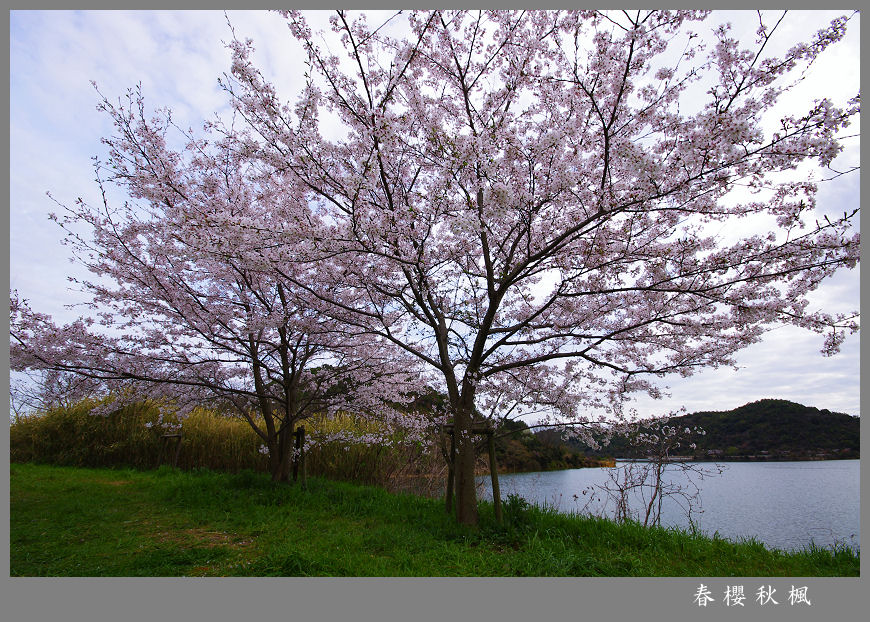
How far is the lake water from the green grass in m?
0.84

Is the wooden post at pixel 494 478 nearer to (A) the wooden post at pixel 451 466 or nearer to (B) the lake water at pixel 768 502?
(A) the wooden post at pixel 451 466

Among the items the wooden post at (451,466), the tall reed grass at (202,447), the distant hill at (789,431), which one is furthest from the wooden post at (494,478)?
the distant hill at (789,431)

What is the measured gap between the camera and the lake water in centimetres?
434

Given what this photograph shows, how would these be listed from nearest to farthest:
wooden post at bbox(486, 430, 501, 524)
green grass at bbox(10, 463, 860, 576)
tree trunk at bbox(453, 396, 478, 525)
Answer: green grass at bbox(10, 463, 860, 576), wooden post at bbox(486, 430, 501, 524), tree trunk at bbox(453, 396, 478, 525)

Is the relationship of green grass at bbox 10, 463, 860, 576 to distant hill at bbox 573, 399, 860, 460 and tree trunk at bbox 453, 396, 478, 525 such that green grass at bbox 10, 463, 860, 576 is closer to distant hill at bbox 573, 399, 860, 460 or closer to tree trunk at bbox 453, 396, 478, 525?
tree trunk at bbox 453, 396, 478, 525

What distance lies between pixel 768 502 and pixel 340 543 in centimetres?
602

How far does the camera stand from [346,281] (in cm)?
498

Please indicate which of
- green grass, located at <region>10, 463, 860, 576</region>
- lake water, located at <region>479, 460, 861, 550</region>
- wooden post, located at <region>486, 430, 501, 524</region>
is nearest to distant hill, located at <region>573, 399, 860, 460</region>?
lake water, located at <region>479, 460, 861, 550</region>

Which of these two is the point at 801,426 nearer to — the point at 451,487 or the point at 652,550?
the point at 652,550

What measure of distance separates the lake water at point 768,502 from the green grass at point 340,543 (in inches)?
33.2

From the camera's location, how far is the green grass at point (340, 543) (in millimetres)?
3115

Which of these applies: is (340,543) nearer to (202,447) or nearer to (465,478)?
(465,478)

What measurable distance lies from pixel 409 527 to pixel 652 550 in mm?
2146

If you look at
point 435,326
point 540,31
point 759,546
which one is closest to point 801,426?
point 759,546
